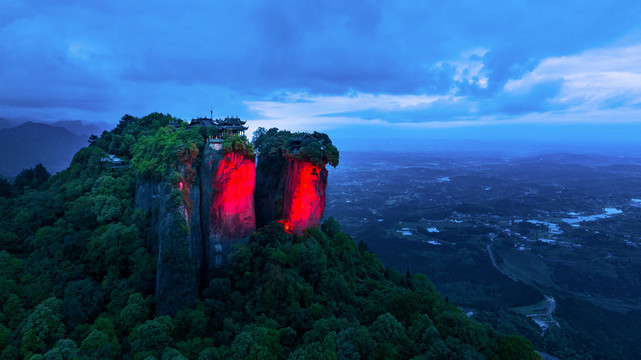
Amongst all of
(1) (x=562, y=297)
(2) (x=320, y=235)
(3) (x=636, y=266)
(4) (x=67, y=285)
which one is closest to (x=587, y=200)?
(3) (x=636, y=266)

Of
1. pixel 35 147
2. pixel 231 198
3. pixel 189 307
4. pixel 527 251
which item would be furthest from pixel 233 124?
pixel 35 147

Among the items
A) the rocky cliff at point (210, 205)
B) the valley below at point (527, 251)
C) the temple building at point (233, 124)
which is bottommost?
the valley below at point (527, 251)

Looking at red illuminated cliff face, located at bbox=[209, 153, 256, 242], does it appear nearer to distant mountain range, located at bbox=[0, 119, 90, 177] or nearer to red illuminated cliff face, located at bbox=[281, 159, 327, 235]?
red illuminated cliff face, located at bbox=[281, 159, 327, 235]

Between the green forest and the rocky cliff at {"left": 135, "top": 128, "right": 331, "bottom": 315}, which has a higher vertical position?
the rocky cliff at {"left": 135, "top": 128, "right": 331, "bottom": 315}

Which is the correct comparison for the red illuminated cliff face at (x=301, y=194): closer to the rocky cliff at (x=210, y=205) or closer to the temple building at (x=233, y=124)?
the rocky cliff at (x=210, y=205)

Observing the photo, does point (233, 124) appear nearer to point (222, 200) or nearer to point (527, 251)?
point (222, 200)

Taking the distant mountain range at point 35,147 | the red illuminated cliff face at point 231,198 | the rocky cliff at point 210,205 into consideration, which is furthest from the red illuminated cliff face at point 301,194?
the distant mountain range at point 35,147

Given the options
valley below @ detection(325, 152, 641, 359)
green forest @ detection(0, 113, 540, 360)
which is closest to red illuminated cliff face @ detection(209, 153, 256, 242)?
green forest @ detection(0, 113, 540, 360)
